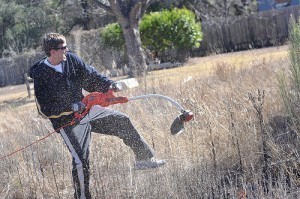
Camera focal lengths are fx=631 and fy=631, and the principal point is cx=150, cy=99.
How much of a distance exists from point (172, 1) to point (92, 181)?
2645 cm

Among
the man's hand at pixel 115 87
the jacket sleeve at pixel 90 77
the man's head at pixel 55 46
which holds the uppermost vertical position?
the man's head at pixel 55 46

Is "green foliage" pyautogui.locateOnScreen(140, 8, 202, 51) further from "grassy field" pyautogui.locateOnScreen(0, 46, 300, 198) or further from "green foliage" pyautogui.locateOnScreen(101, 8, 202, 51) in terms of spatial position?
"grassy field" pyautogui.locateOnScreen(0, 46, 300, 198)

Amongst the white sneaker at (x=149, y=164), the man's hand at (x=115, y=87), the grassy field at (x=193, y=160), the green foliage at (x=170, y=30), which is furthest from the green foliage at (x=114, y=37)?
the man's hand at (x=115, y=87)

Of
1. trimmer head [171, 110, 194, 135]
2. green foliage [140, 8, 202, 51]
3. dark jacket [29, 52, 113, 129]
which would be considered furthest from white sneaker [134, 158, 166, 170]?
green foliage [140, 8, 202, 51]

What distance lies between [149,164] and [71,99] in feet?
3.04

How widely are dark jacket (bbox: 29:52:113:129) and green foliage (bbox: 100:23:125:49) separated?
18.7 metres

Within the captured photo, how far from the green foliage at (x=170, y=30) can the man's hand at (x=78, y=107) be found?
17.5 m

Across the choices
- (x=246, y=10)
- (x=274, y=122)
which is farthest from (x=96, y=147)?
(x=246, y=10)

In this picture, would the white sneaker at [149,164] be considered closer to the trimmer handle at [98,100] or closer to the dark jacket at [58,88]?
the trimmer handle at [98,100]

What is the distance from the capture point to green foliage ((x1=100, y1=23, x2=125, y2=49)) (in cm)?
2409

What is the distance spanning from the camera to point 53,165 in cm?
627

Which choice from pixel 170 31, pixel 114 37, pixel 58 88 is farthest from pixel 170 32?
pixel 58 88

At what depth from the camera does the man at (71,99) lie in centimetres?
519

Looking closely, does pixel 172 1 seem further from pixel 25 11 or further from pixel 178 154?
pixel 178 154
